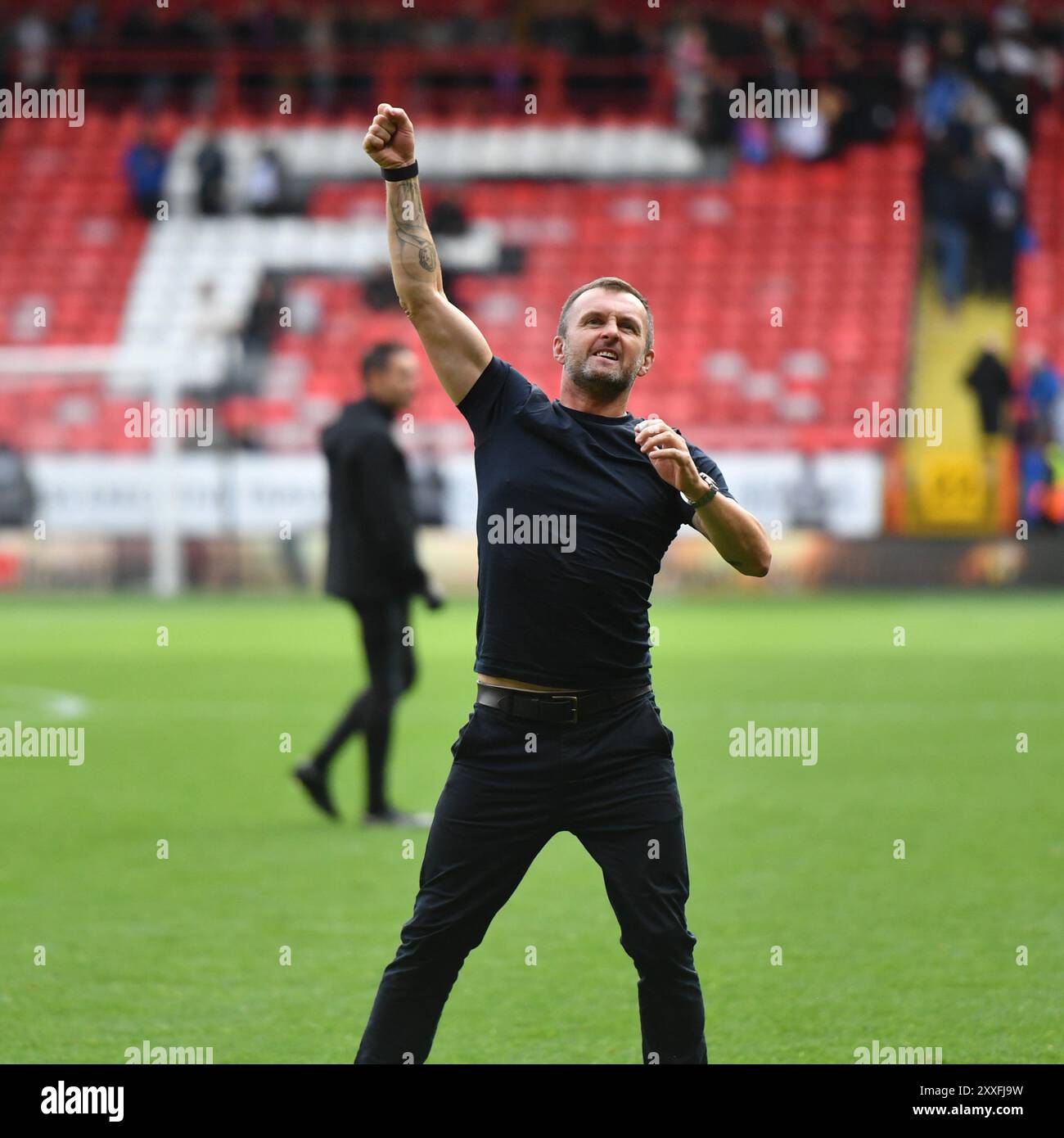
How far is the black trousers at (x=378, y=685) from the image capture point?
886 centimetres

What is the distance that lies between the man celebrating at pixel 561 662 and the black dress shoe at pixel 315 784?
4818mm

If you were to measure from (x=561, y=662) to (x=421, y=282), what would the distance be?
95 cm

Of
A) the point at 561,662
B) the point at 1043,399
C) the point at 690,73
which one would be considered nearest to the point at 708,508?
the point at 561,662

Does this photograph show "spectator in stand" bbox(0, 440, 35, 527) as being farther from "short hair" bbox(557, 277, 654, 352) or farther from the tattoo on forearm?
"short hair" bbox(557, 277, 654, 352)

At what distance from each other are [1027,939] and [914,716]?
19.8 ft

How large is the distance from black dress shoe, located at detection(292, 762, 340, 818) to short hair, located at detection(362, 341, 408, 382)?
190cm

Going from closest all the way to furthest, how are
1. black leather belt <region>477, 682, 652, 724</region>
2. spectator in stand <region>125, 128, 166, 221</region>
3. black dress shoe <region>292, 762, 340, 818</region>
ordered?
1. black leather belt <region>477, 682, 652, 724</region>
2. black dress shoe <region>292, 762, 340, 818</region>
3. spectator in stand <region>125, 128, 166, 221</region>

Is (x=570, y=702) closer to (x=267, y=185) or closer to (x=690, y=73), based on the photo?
(x=267, y=185)

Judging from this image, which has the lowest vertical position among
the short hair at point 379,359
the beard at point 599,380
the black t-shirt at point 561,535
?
the black t-shirt at point 561,535

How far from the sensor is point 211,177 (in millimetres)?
30234

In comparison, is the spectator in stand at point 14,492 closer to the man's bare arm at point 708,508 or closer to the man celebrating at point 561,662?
the man celebrating at point 561,662

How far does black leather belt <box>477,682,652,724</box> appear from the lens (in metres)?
4.36

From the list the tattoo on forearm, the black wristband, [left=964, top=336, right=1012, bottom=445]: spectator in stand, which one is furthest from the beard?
[left=964, top=336, right=1012, bottom=445]: spectator in stand

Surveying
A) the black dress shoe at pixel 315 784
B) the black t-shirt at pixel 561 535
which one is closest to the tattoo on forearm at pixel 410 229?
the black t-shirt at pixel 561 535
